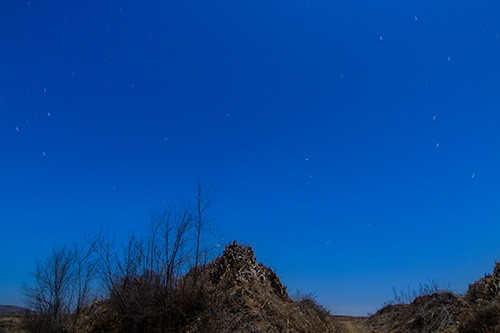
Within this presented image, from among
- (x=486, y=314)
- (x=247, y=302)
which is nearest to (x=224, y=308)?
(x=247, y=302)

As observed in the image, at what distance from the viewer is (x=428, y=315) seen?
17.0 meters

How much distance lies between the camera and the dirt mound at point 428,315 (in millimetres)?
15201

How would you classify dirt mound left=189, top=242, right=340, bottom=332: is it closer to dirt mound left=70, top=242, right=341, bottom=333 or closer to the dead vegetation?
dirt mound left=70, top=242, right=341, bottom=333

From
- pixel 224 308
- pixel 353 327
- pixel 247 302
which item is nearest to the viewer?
pixel 224 308

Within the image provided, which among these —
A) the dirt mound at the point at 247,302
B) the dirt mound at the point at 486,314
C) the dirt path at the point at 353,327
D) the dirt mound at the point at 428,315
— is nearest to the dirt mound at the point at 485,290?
the dirt mound at the point at 486,314

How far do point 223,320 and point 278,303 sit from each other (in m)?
2.16

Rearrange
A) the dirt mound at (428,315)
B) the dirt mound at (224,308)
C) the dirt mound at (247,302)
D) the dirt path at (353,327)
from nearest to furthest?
the dirt mound at (247,302)
the dirt mound at (224,308)
the dirt mound at (428,315)
the dirt path at (353,327)

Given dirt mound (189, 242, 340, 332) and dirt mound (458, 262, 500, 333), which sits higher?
dirt mound (189, 242, 340, 332)

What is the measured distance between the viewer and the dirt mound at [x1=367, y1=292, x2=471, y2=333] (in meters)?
15.2

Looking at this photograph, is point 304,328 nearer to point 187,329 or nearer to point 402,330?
point 187,329

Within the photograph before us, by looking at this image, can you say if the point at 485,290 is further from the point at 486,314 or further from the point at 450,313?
the point at 450,313

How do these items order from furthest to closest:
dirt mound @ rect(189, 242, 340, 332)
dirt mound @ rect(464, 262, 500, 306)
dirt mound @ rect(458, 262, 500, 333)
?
dirt mound @ rect(464, 262, 500, 306) → dirt mound @ rect(189, 242, 340, 332) → dirt mound @ rect(458, 262, 500, 333)

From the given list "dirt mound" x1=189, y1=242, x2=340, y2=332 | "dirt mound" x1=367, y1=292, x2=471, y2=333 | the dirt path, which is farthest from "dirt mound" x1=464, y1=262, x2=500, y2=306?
the dirt path

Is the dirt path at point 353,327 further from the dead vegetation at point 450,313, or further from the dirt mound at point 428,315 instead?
the dirt mound at point 428,315
